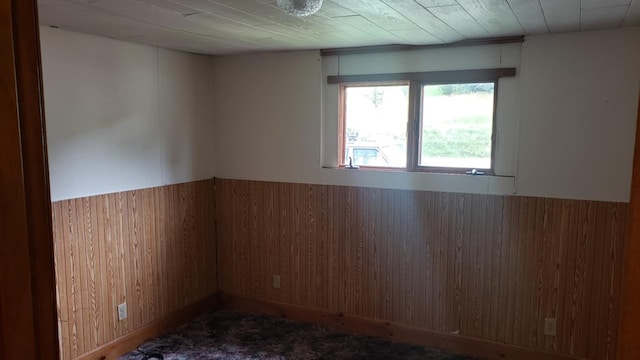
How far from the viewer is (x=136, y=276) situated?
344 cm

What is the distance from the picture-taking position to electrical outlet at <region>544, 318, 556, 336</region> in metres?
3.07

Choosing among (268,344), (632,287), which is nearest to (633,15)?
(632,287)

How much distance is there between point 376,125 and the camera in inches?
140

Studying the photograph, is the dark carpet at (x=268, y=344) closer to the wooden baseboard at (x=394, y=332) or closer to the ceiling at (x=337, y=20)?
the wooden baseboard at (x=394, y=332)

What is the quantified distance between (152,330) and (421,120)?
8.46 feet

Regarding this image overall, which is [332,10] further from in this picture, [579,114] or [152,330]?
[152,330]

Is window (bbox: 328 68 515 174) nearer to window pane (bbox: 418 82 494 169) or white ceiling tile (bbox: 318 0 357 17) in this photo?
window pane (bbox: 418 82 494 169)

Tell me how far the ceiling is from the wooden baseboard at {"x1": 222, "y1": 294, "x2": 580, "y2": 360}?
2.10 m

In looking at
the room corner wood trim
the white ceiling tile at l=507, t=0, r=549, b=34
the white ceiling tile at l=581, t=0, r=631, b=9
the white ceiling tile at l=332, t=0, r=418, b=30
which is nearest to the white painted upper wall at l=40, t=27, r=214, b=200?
the white ceiling tile at l=332, t=0, r=418, b=30

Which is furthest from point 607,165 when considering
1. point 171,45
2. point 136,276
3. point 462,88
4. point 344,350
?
point 136,276

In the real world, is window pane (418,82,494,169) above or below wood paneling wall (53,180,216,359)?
above

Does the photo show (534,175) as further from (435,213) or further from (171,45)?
(171,45)

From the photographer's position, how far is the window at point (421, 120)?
10.5ft

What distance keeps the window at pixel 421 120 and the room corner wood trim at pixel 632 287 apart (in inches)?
107
